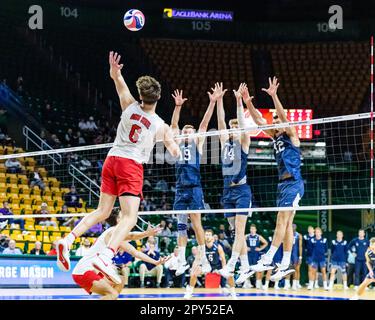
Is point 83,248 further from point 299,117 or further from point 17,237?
point 299,117

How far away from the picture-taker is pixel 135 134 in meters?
8.98

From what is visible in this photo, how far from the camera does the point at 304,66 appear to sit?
113ft

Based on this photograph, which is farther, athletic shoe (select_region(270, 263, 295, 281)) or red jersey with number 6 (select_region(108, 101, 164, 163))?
athletic shoe (select_region(270, 263, 295, 281))

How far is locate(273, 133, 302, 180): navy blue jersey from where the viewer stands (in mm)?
11703

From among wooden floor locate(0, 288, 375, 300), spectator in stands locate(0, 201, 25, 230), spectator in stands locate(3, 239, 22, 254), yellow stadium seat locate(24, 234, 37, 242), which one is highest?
spectator in stands locate(0, 201, 25, 230)

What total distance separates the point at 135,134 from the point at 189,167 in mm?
4293

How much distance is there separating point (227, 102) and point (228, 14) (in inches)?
226

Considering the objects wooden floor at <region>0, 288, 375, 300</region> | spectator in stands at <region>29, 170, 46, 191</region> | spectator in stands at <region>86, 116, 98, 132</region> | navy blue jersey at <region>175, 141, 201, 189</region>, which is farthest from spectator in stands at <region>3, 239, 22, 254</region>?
spectator in stands at <region>86, 116, 98, 132</region>

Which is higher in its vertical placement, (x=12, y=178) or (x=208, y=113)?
(x=208, y=113)

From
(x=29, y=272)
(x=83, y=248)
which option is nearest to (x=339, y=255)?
(x=83, y=248)

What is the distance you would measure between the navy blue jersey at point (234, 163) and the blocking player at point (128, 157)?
368 cm

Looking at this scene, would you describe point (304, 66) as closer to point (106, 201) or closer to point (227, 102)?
point (227, 102)

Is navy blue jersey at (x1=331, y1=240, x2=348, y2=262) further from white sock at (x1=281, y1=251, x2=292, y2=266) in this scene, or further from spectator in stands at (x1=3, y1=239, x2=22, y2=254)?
white sock at (x1=281, y1=251, x2=292, y2=266)
